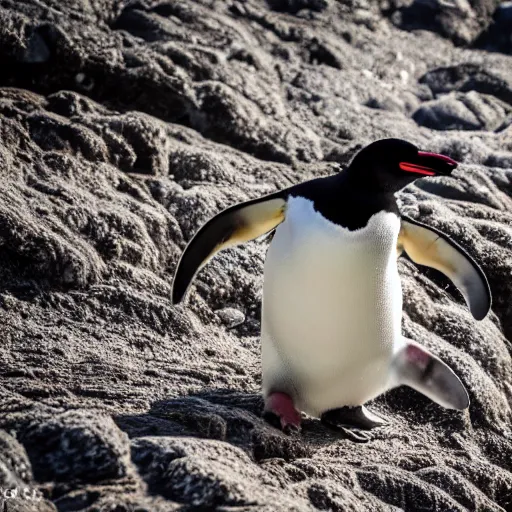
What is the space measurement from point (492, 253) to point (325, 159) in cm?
148

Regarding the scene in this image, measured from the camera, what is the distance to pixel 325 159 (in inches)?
247

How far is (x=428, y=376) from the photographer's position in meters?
4.02

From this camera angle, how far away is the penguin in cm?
361

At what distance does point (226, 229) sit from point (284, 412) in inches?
30.1

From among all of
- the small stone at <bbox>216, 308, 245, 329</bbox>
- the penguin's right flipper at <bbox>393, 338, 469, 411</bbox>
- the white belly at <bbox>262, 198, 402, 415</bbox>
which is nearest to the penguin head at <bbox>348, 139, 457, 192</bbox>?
the white belly at <bbox>262, 198, 402, 415</bbox>

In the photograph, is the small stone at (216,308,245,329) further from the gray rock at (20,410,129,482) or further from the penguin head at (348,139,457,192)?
the gray rock at (20,410,129,482)

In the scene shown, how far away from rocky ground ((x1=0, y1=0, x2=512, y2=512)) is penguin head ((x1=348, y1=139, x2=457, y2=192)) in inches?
39.8

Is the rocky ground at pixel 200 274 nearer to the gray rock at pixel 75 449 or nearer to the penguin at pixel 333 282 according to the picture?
the gray rock at pixel 75 449

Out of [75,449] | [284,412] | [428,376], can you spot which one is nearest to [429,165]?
[428,376]

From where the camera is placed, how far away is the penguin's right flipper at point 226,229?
3715 millimetres

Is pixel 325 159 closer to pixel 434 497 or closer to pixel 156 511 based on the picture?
pixel 434 497

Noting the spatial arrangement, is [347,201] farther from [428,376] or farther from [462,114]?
[462,114]

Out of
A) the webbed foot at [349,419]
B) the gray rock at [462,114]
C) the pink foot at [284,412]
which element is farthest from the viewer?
the gray rock at [462,114]

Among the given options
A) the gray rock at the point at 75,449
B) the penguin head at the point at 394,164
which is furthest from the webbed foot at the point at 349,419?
the gray rock at the point at 75,449
